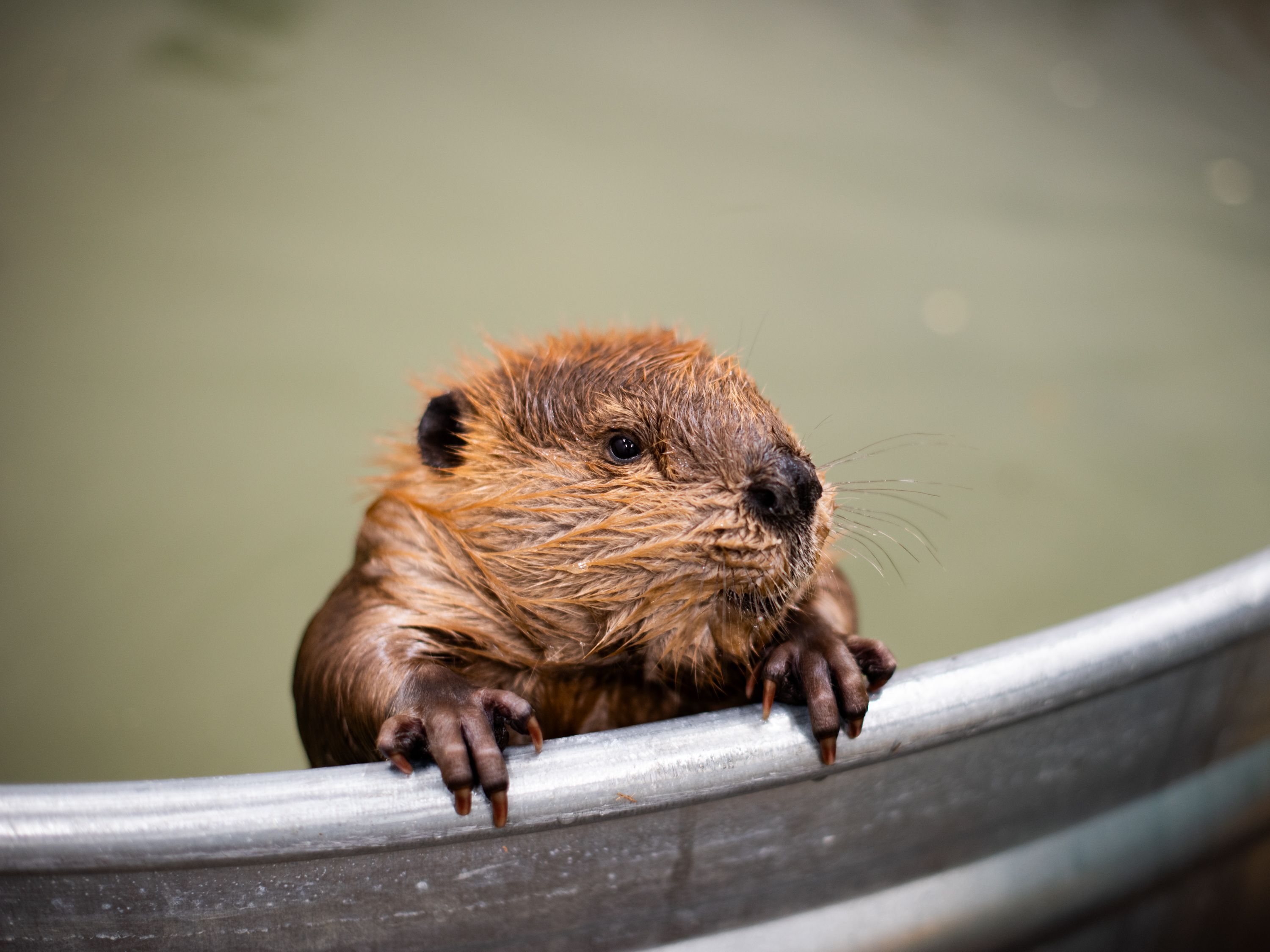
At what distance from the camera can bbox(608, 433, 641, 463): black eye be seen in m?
1.18

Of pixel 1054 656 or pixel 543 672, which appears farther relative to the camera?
pixel 543 672

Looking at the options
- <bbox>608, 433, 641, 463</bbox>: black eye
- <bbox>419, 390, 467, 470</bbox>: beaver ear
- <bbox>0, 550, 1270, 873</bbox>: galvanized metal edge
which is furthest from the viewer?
<bbox>419, 390, 467, 470</bbox>: beaver ear

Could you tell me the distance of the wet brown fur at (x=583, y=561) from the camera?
3.56 feet

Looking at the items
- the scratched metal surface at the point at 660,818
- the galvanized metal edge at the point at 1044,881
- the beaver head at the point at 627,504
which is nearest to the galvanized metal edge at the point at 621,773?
the scratched metal surface at the point at 660,818

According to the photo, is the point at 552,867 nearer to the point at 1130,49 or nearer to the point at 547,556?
the point at 547,556

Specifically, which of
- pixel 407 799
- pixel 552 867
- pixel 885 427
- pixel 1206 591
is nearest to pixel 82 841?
pixel 407 799

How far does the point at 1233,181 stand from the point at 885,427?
252 cm

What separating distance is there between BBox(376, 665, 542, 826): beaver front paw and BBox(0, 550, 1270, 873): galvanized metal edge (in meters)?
0.01

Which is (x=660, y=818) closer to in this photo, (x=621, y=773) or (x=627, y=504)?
(x=621, y=773)

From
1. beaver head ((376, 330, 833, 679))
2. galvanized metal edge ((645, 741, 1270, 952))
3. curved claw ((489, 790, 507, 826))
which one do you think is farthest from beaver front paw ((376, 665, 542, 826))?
galvanized metal edge ((645, 741, 1270, 952))

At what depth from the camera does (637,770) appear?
2.65 feet

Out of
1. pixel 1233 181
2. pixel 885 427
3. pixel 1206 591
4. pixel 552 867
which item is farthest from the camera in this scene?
pixel 1233 181

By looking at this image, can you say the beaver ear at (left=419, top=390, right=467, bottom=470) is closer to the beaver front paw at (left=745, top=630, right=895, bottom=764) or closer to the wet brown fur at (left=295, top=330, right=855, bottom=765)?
the wet brown fur at (left=295, top=330, right=855, bottom=765)

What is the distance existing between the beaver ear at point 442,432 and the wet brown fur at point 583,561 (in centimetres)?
1
